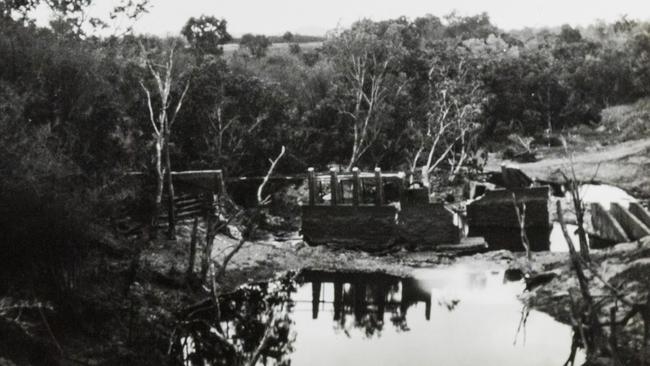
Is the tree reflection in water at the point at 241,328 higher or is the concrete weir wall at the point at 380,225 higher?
the concrete weir wall at the point at 380,225

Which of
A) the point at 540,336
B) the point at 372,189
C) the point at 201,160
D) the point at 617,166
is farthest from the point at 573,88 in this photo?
the point at 540,336

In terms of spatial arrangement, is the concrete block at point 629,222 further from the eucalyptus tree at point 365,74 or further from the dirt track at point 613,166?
the eucalyptus tree at point 365,74

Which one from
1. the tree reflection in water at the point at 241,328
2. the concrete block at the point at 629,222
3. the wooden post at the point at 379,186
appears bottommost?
the tree reflection in water at the point at 241,328

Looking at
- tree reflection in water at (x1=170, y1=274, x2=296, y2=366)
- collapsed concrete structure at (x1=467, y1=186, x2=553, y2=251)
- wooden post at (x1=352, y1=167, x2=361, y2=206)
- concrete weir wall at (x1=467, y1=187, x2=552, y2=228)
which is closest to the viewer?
tree reflection in water at (x1=170, y1=274, x2=296, y2=366)

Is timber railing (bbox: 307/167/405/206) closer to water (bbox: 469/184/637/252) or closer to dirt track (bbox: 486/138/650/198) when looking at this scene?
water (bbox: 469/184/637/252)

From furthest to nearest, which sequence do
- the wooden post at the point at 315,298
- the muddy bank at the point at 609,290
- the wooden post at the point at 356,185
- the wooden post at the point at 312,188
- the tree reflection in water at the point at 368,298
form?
the wooden post at the point at 312,188 → the wooden post at the point at 356,185 → the wooden post at the point at 315,298 → the tree reflection in water at the point at 368,298 → the muddy bank at the point at 609,290

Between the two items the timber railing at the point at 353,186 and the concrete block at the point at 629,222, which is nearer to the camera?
the concrete block at the point at 629,222

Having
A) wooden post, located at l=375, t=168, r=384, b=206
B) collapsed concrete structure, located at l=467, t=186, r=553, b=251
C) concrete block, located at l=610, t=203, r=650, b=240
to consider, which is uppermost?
wooden post, located at l=375, t=168, r=384, b=206

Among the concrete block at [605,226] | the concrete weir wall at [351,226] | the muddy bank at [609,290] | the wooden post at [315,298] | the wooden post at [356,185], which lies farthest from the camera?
the wooden post at [356,185]

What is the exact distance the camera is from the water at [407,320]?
14773 millimetres

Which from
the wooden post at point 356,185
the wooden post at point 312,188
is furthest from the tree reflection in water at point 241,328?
the wooden post at point 356,185

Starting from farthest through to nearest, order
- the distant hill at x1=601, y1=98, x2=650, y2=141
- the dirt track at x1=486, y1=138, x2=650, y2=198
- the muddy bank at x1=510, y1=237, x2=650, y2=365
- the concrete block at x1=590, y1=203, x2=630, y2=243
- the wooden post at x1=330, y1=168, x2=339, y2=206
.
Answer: the distant hill at x1=601, y1=98, x2=650, y2=141 < the dirt track at x1=486, y1=138, x2=650, y2=198 < the wooden post at x1=330, y1=168, x2=339, y2=206 < the concrete block at x1=590, y1=203, x2=630, y2=243 < the muddy bank at x1=510, y1=237, x2=650, y2=365

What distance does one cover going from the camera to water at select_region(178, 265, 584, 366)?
48.5ft

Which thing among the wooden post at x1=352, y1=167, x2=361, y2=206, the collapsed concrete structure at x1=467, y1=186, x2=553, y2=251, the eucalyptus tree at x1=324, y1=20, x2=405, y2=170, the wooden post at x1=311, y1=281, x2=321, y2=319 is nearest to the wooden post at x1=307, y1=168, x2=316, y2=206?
the wooden post at x1=352, y1=167, x2=361, y2=206
